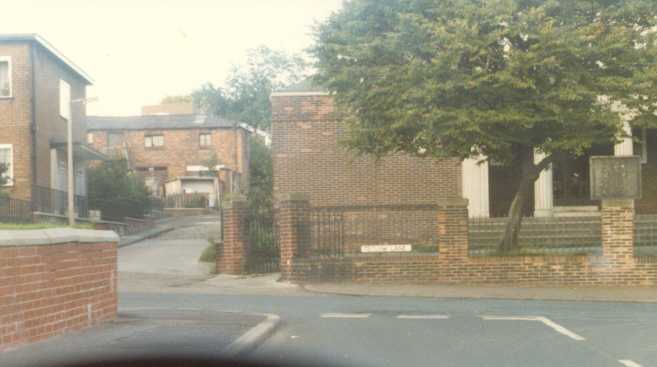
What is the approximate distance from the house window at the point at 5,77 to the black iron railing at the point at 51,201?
11.1 ft

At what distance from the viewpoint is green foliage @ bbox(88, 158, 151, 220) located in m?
34.8

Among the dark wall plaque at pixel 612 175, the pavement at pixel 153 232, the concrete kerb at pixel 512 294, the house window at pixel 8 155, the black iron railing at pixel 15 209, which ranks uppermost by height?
the house window at pixel 8 155

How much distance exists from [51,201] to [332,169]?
10.5 m

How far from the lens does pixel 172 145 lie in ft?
196

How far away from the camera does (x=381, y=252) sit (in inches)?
717

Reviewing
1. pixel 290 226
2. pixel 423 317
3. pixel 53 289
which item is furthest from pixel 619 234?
pixel 53 289

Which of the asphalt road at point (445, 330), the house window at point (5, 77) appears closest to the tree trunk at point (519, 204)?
the asphalt road at point (445, 330)

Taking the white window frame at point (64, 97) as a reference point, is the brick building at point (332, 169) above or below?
below

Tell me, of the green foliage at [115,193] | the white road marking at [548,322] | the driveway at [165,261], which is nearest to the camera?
the white road marking at [548,322]

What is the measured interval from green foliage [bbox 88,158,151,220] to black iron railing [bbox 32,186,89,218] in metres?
1.93

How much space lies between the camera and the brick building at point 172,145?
194 ft

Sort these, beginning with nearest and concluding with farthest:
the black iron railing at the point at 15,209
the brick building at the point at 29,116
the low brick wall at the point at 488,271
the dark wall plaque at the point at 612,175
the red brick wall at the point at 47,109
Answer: the low brick wall at the point at 488,271, the dark wall plaque at the point at 612,175, the black iron railing at the point at 15,209, the brick building at the point at 29,116, the red brick wall at the point at 47,109

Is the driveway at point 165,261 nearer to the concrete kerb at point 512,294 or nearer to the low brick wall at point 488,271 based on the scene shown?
the low brick wall at point 488,271

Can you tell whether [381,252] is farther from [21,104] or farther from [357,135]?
[21,104]
